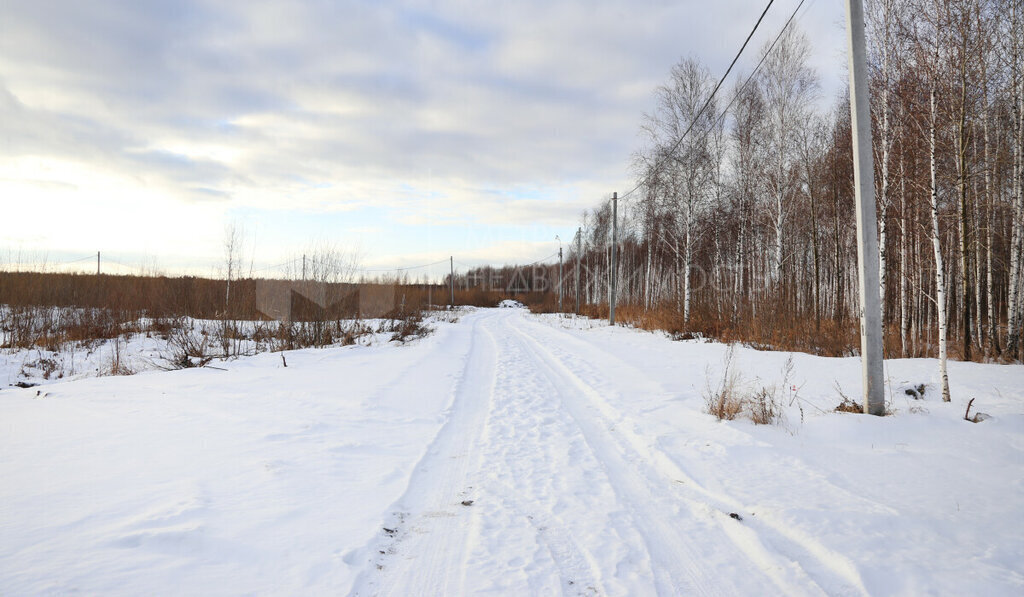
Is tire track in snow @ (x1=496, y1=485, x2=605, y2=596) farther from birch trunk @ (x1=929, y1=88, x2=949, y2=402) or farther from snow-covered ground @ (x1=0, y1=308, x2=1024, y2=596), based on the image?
birch trunk @ (x1=929, y1=88, x2=949, y2=402)

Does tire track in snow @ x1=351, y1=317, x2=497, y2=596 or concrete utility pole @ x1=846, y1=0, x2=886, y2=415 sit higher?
concrete utility pole @ x1=846, y1=0, x2=886, y2=415

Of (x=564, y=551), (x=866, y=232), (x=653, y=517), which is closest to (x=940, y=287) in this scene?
(x=866, y=232)

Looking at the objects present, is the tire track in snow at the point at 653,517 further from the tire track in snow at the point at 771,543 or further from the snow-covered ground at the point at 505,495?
the tire track in snow at the point at 771,543

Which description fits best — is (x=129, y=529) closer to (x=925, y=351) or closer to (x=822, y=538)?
(x=822, y=538)

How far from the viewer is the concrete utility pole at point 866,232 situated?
5359mm

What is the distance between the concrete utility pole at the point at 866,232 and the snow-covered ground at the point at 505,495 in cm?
53

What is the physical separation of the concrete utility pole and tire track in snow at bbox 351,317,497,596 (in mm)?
4798

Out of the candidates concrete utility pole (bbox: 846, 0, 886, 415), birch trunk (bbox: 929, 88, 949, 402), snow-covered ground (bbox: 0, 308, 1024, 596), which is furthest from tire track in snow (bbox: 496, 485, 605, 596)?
birch trunk (bbox: 929, 88, 949, 402)

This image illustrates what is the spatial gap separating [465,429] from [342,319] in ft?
38.6

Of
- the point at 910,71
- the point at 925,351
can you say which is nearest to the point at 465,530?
the point at 910,71

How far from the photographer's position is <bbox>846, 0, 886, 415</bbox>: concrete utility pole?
17.6ft

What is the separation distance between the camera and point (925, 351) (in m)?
10.3

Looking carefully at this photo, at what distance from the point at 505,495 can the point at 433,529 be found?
2.47 feet

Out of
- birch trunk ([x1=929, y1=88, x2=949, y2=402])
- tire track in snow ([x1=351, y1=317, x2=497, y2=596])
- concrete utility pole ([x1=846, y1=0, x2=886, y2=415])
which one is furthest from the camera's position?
birch trunk ([x1=929, y1=88, x2=949, y2=402])
